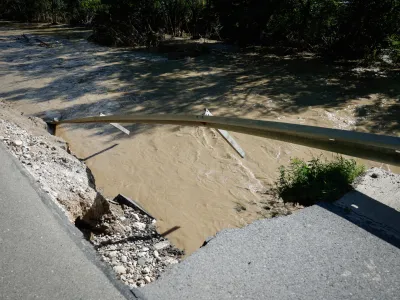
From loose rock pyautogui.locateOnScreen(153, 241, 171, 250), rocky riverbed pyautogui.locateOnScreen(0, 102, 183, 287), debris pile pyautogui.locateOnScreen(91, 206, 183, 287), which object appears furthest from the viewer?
loose rock pyautogui.locateOnScreen(153, 241, 171, 250)

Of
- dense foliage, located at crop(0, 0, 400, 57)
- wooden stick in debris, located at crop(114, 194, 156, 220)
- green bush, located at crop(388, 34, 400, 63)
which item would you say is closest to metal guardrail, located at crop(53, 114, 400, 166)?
wooden stick in debris, located at crop(114, 194, 156, 220)

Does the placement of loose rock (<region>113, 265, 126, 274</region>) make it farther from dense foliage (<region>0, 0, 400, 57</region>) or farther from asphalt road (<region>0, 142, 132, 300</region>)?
dense foliage (<region>0, 0, 400, 57</region>)

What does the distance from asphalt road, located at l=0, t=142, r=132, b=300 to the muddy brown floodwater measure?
5.82 feet

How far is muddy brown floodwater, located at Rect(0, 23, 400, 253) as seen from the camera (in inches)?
185

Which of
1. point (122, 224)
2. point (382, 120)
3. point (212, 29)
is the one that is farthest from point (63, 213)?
point (212, 29)

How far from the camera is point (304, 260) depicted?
1.84m

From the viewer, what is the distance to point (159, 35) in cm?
1495

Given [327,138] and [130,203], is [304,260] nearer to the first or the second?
[327,138]

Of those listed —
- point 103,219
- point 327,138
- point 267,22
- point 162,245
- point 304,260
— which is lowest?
point 162,245

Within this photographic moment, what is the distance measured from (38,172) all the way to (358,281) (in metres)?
2.90

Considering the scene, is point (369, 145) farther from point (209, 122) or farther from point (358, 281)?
point (209, 122)

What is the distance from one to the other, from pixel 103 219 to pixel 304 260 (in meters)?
2.29

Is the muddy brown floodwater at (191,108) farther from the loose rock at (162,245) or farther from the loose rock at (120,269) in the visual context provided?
the loose rock at (120,269)

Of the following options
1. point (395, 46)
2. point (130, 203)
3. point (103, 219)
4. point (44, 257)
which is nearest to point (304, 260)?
point (44, 257)
